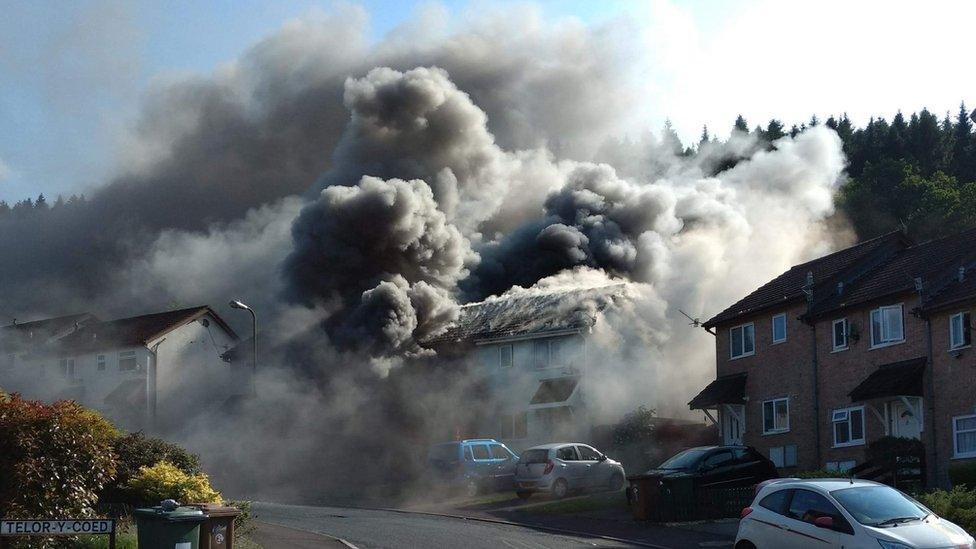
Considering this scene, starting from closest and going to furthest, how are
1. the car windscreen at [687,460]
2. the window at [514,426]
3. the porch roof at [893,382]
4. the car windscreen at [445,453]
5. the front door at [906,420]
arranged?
the car windscreen at [687,460] < the porch roof at [893,382] < the front door at [906,420] < the car windscreen at [445,453] < the window at [514,426]

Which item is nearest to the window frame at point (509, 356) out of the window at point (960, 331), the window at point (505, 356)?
the window at point (505, 356)

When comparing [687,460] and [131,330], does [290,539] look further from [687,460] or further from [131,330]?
[131,330]

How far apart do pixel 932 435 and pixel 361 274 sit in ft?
95.4

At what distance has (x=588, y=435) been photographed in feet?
138

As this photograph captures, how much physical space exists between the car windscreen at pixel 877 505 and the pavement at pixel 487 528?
19.4 ft

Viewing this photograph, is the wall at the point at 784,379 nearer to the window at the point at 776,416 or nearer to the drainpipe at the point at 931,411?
the window at the point at 776,416

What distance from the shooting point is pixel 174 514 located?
1427cm

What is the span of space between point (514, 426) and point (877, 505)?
1248 inches

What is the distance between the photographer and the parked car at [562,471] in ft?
103

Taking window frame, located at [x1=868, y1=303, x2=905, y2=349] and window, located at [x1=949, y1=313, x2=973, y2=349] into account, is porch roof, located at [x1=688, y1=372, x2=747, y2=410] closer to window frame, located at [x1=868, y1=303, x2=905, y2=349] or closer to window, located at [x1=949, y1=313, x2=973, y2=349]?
window frame, located at [x1=868, y1=303, x2=905, y2=349]

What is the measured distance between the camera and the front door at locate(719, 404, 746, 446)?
36219 millimetres

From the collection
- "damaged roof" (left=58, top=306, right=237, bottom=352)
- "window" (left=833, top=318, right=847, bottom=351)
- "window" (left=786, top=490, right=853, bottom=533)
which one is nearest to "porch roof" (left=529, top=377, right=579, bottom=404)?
"window" (left=833, top=318, right=847, bottom=351)

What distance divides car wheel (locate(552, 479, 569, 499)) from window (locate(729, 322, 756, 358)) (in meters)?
8.36

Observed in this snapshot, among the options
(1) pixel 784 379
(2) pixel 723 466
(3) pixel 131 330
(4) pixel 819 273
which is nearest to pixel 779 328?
(1) pixel 784 379
